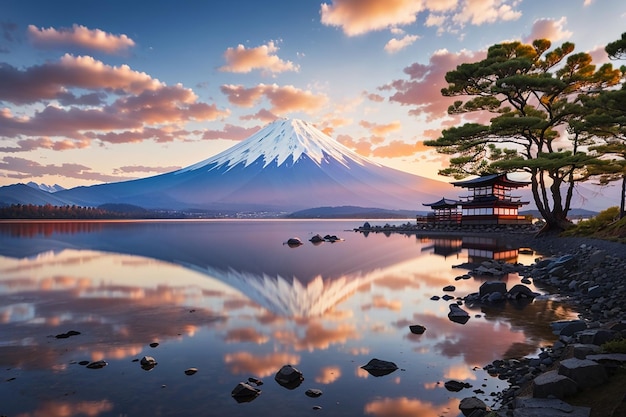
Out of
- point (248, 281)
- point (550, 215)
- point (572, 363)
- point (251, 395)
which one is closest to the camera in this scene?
point (572, 363)

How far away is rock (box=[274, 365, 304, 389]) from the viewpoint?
7.32 metres

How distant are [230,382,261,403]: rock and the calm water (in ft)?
0.44

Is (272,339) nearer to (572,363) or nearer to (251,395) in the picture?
(251,395)

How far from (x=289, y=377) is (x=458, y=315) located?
6550 mm

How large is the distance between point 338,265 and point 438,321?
14.0 metres

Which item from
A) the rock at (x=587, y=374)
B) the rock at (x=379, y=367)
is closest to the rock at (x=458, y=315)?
the rock at (x=379, y=367)

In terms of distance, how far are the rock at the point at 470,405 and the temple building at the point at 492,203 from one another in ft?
188

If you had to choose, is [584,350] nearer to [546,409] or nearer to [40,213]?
[546,409]

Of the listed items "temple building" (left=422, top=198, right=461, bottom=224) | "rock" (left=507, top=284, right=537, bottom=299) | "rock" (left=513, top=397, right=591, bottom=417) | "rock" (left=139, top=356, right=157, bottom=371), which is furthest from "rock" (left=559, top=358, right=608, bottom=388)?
"temple building" (left=422, top=198, right=461, bottom=224)

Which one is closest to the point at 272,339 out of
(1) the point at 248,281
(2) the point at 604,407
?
(2) the point at 604,407

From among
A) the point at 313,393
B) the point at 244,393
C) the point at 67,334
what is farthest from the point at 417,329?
the point at 67,334

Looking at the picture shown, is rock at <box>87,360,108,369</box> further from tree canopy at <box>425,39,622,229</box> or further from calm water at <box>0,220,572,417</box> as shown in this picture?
tree canopy at <box>425,39,622,229</box>

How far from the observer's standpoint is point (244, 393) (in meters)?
6.86

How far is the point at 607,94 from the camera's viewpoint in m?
15.9
